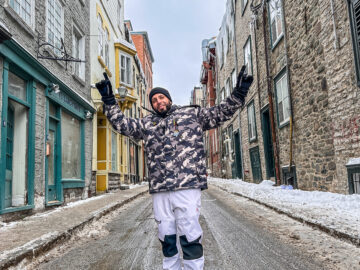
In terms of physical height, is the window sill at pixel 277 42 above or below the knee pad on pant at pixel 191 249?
above

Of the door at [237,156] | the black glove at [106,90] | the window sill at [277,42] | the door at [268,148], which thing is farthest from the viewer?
the door at [237,156]

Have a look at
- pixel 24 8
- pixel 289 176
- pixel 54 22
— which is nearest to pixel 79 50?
pixel 54 22

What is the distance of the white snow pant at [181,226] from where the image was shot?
268 cm

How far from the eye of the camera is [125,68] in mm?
17953

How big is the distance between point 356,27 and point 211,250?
17.1ft

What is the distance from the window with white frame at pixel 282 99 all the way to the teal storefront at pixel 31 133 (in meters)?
6.74

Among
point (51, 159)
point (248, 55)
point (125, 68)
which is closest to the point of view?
point (51, 159)

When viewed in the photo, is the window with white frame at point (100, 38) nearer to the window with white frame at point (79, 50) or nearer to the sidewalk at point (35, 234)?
the window with white frame at point (79, 50)

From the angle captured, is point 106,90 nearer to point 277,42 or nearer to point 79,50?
point 79,50

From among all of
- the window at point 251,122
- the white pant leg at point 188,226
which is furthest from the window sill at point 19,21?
the window at point 251,122

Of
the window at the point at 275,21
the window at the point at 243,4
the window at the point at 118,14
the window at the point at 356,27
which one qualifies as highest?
the window at the point at 118,14

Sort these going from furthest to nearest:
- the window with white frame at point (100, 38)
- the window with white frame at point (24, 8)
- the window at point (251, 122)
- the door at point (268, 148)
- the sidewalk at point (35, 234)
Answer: the window at point (251, 122)
the window with white frame at point (100, 38)
the door at point (268, 148)
the window with white frame at point (24, 8)
the sidewalk at point (35, 234)

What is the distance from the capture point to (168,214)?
2.82 m

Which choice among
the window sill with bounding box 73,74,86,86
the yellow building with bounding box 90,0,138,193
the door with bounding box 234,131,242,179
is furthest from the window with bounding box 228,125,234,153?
the window sill with bounding box 73,74,86,86
